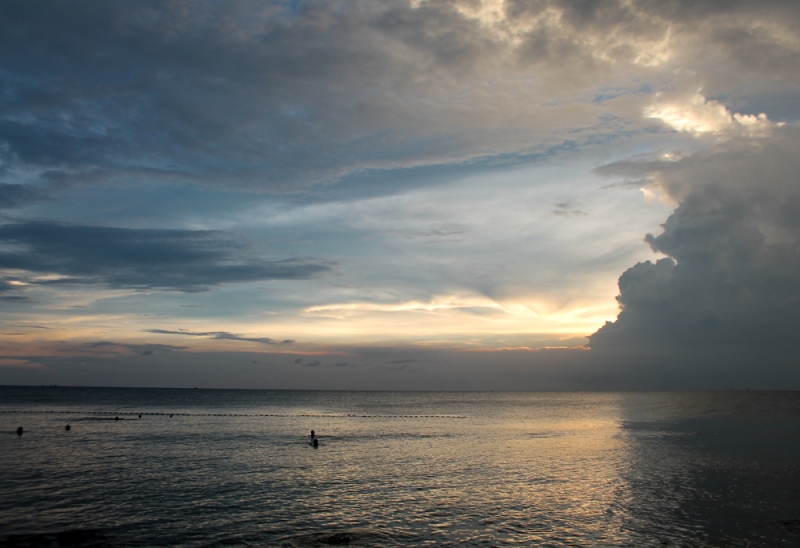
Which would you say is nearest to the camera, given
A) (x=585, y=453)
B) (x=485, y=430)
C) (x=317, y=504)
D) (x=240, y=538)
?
(x=240, y=538)

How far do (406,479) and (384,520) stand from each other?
41.2ft

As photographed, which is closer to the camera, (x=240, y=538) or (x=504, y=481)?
(x=240, y=538)

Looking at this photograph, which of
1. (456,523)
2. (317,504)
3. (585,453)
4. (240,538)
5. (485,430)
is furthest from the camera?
(485,430)

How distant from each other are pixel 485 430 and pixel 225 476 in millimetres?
52075

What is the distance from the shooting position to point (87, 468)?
45.0 metres

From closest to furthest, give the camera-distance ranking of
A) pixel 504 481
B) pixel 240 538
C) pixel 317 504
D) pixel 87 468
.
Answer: pixel 240 538, pixel 317 504, pixel 504 481, pixel 87 468

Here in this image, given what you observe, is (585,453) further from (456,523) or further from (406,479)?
(456,523)

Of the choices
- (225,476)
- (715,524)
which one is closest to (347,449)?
(225,476)

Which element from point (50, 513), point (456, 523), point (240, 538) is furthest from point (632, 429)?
point (50, 513)

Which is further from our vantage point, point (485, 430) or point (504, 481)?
point (485, 430)

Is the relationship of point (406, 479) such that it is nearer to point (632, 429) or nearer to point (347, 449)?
point (347, 449)

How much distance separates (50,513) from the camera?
3019cm

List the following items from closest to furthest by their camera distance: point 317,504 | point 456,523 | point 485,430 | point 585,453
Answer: point 456,523 < point 317,504 < point 585,453 < point 485,430

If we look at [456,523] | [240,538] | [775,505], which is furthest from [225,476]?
[775,505]
